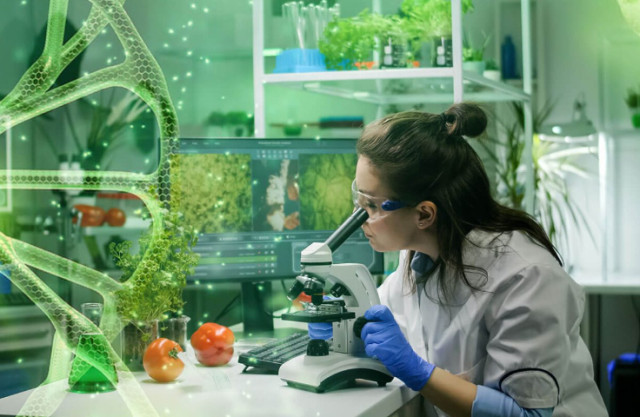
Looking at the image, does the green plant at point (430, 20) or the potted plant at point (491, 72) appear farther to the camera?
the potted plant at point (491, 72)

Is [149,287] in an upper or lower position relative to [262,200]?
lower

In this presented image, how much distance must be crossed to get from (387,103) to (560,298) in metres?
1.65

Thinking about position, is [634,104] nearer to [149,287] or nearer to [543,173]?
[543,173]

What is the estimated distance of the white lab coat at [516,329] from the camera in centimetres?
135

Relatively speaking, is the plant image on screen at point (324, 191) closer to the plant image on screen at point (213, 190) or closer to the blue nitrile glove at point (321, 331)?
the plant image on screen at point (213, 190)

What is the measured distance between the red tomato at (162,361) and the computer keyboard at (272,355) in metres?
0.15

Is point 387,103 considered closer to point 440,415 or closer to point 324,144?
point 324,144

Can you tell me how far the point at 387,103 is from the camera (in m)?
2.93

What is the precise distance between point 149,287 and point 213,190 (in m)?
0.46

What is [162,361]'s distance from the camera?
1.44 meters

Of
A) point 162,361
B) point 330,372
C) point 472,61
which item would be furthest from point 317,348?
point 472,61

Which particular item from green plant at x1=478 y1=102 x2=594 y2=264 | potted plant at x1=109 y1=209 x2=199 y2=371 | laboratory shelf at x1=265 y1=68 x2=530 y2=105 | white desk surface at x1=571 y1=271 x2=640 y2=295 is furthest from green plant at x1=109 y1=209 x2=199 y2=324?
green plant at x1=478 y1=102 x2=594 y2=264

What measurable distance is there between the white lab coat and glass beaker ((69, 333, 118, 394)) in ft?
2.10

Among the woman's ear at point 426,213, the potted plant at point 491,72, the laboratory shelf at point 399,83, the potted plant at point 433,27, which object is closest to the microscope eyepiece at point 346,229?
the woman's ear at point 426,213
